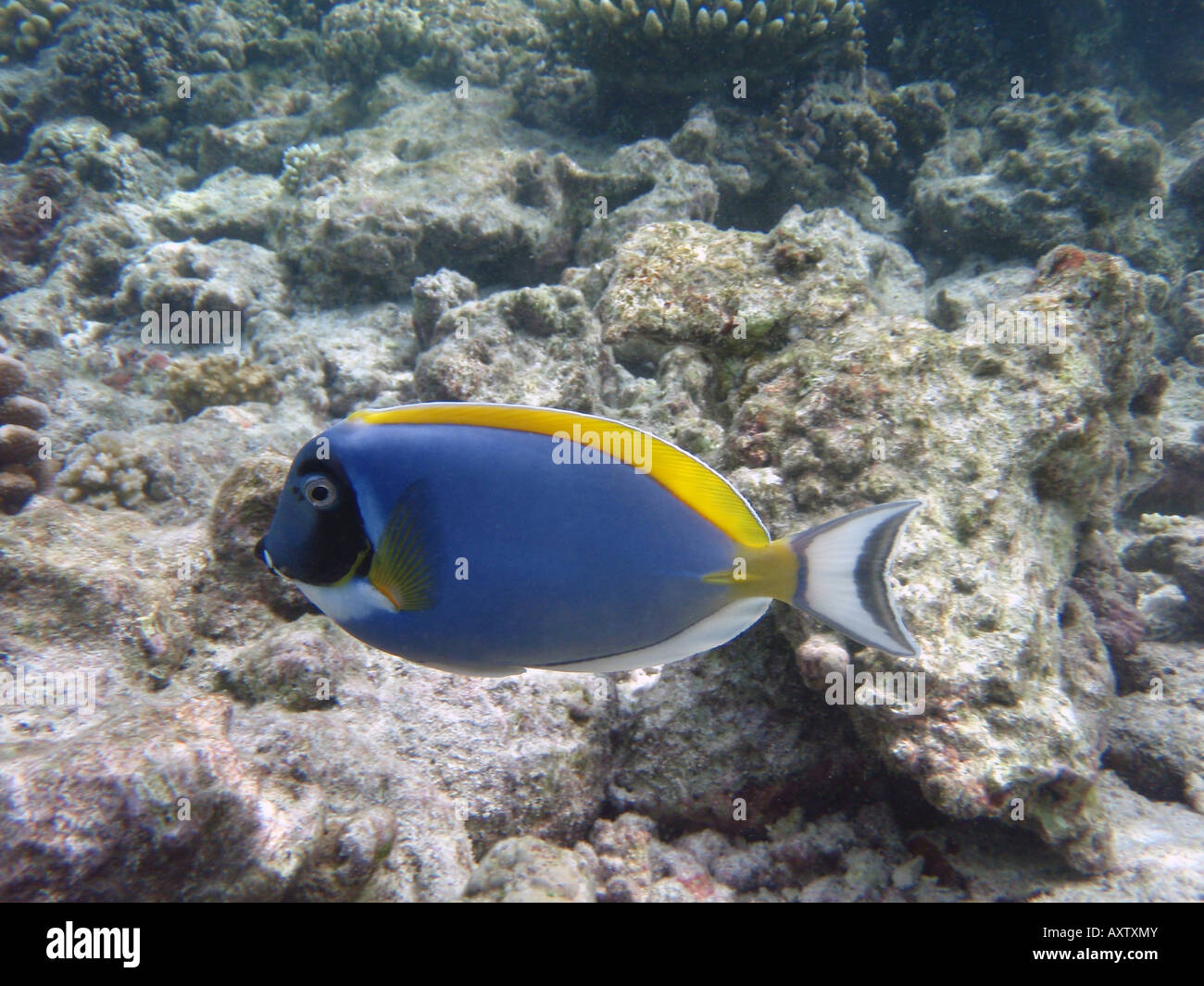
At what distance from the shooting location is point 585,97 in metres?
7.75

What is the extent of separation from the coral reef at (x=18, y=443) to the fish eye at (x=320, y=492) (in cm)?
374

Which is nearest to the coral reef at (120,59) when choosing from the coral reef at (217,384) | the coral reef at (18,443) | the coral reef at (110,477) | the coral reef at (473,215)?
the coral reef at (473,215)

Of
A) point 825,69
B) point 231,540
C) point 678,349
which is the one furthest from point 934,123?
point 231,540

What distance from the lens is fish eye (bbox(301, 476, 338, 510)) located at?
3.84 ft

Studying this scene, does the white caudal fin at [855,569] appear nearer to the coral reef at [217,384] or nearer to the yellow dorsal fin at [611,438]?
the yellow dorsal fin at [611,438]

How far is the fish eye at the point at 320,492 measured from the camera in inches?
46.1

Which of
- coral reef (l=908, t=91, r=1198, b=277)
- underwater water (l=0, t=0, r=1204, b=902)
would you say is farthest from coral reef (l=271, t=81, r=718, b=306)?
coral reef (l=908, t=91, r=1198, b=277)

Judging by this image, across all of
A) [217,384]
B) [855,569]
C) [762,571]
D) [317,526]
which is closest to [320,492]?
[317,526]

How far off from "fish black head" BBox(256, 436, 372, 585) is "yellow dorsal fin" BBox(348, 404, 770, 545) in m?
0.13

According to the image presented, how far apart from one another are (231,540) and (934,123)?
9.88 meters

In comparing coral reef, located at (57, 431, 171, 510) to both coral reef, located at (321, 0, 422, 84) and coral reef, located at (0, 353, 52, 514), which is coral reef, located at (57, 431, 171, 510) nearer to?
coral reef, located at (0, 353, 52, 514)

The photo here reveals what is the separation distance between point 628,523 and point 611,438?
0.17m

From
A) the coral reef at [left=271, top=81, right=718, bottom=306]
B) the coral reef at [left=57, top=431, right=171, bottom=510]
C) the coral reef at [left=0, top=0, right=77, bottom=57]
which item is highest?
the coral reef at [left=0, top=0, right=77, bottom=57]
